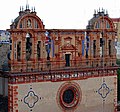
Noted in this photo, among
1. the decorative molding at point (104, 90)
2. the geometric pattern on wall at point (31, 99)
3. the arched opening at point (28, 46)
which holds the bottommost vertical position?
the geometric pattern on wall at point (31, 99)

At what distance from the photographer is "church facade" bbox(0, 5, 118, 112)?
2800 cm

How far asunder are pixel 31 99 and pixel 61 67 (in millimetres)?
3489

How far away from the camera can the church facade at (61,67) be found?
2800cm

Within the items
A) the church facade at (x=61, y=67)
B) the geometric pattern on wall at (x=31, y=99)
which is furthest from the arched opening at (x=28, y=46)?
the geometric pattern on wall at (x=31, y=99)

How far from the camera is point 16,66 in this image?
91.5ft

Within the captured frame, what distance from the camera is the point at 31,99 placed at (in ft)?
93.9

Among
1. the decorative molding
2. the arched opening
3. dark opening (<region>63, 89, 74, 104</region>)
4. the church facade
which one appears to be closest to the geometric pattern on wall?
the church facade

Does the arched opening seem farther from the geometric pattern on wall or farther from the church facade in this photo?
the geometric pattern on wall

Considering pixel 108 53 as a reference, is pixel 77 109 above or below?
below

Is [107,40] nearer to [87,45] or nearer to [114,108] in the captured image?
[87,45]

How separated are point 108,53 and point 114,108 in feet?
15.1

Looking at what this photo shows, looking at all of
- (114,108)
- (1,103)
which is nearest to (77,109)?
(114,108)

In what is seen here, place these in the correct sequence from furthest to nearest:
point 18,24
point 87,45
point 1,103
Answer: point 87,45
point 1,103
point 18,24

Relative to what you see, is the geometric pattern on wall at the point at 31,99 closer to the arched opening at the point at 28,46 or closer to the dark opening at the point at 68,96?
the arched opening at the point at 28,46
